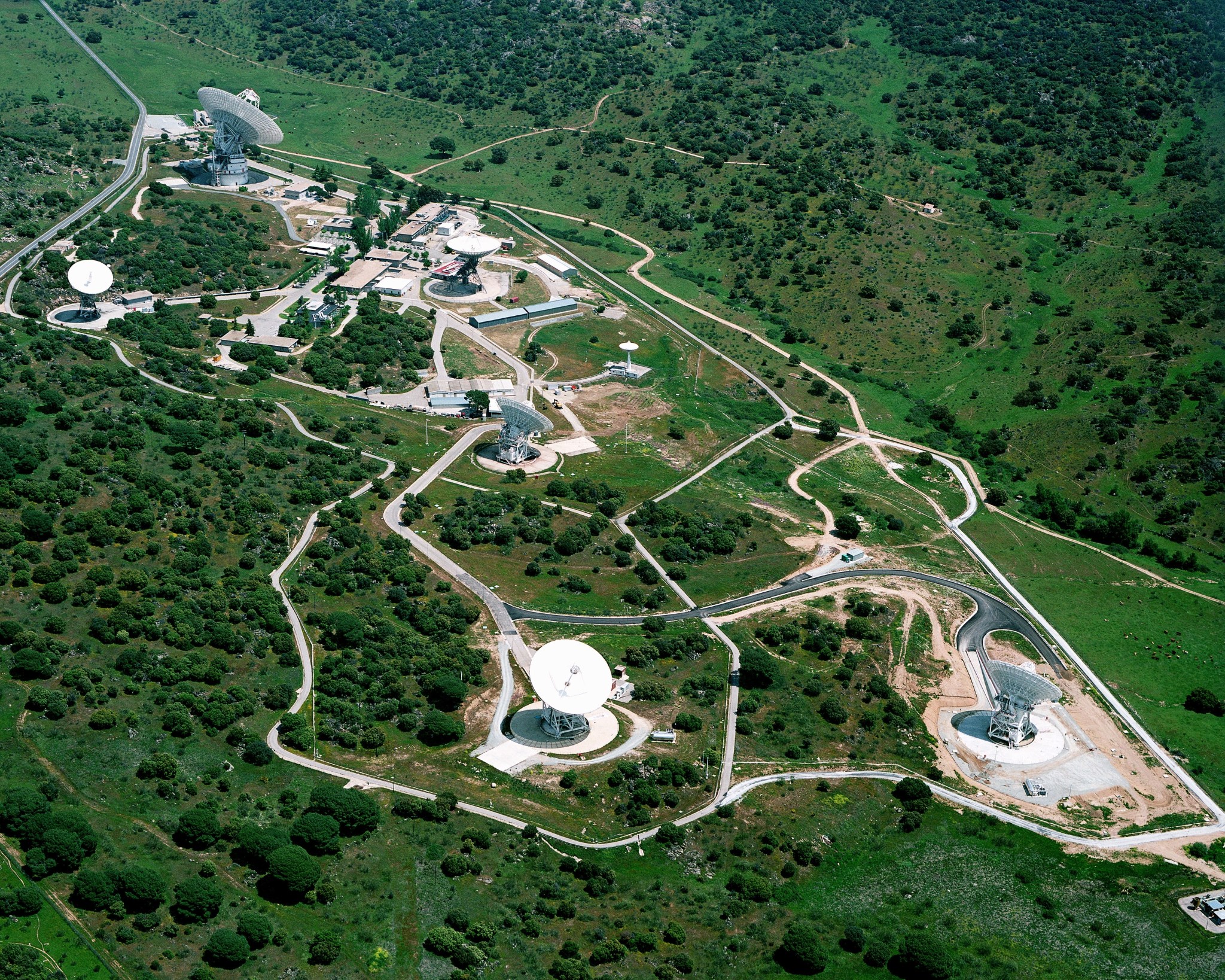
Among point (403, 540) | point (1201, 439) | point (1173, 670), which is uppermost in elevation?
point (1201, 439)

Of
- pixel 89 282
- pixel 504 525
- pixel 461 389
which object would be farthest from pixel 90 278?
pixel 504 525

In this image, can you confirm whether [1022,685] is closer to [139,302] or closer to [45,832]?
[45,832]

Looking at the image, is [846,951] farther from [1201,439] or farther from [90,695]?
[1201,439]

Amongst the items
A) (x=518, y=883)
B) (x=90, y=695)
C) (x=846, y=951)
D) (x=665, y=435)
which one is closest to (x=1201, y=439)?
(x=665, y=435)

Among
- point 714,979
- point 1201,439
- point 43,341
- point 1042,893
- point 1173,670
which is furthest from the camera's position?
point 1201,439

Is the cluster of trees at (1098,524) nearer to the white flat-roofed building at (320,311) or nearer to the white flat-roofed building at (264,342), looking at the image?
the white flat-roofed building at (264,342)

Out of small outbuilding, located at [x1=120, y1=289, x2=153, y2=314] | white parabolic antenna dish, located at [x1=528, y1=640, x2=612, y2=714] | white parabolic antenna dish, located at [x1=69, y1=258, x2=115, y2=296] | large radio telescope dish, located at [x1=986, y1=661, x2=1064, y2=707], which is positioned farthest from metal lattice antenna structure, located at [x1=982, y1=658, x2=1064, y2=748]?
small outbuilding, located at [x1=120, y1=289, x2=153, y2=314]
